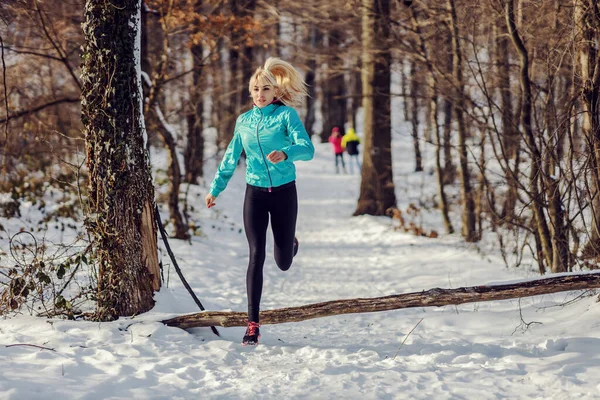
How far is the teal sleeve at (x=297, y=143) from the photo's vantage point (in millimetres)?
4340

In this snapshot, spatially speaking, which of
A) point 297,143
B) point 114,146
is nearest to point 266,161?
point 297,143

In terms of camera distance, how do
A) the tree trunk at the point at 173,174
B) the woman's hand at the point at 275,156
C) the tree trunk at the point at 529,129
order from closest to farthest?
1. the woman's hand at the point at 275,156
2. the tree trunk at the point at 529,129
3. the tree trunk at the point at 173,174

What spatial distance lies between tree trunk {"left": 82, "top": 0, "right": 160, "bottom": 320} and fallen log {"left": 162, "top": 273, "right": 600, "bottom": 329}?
56 cm

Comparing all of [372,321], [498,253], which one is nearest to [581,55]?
[372,321]

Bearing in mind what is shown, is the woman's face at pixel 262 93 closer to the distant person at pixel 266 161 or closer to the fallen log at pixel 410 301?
the distant person at pixel 266 161

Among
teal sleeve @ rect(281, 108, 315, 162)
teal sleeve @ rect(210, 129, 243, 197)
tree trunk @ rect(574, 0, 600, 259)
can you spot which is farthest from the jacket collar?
tree trunk @ rect(574, 0, 600, 259)

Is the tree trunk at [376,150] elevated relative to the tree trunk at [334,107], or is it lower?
lower

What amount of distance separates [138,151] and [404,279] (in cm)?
465

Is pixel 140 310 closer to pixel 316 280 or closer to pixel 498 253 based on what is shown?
pixel 316 280

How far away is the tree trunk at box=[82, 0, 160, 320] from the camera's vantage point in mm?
4594

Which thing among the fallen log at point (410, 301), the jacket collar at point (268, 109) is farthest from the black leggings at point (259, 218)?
the jacket collar at point (268, 109)

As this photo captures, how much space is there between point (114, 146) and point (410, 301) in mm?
2674

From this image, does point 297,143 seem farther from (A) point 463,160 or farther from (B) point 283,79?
(A) point 463,160

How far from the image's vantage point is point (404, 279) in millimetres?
8141
